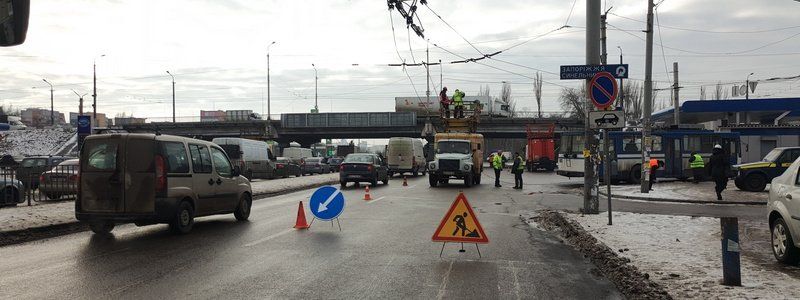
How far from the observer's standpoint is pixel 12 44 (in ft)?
10.5

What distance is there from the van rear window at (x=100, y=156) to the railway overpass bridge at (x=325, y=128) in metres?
58.3

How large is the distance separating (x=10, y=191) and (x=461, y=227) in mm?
12720

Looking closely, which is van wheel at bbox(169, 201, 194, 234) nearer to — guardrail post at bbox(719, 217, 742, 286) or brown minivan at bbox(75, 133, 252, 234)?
brown minivan at bbox(75, 133, 252, 234)

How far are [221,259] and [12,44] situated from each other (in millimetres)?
5453

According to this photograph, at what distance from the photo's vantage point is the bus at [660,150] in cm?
2698

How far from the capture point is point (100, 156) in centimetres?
1027

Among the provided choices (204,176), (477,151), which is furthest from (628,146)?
(204,176)

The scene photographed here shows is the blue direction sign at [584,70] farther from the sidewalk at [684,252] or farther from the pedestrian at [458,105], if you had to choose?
the pedestrian at [458,105]

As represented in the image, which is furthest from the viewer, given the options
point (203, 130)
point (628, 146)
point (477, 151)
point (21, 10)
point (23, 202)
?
point (203, 130)

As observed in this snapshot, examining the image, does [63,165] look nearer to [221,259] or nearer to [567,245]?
[221,259]

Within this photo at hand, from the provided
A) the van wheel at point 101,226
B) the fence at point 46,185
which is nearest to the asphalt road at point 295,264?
the van wheel at point 101,226

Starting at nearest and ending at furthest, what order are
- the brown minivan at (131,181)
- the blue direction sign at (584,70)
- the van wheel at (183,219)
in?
the brown minivan at (131,181) → the van wheel at (183,219) → the blue direction sign at (584,70)

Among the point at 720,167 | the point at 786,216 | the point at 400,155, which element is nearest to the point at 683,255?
the point at 786,216

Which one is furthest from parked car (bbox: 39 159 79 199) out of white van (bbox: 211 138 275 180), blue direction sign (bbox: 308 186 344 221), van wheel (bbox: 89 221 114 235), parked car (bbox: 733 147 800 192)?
parked car (bbox: 733 147 800 192)
